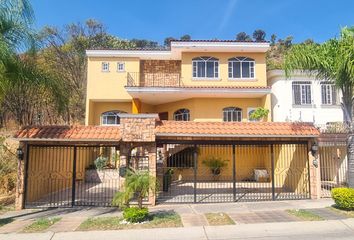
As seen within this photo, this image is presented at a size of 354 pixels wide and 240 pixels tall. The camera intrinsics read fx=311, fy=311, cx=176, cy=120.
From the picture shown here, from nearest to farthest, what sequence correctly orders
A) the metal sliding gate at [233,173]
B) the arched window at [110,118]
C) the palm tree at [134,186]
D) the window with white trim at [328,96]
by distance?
the palm tree at [134,186] < the metal sliding gate at [233,173] < the window with white trim at [328,96] < the arched window at [110,118]

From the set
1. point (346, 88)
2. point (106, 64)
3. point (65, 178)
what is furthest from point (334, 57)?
point (106, 64)

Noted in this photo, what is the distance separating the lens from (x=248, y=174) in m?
19.7

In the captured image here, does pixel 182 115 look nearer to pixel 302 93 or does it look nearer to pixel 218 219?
pixel 302 93

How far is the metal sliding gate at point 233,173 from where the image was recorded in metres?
14.4

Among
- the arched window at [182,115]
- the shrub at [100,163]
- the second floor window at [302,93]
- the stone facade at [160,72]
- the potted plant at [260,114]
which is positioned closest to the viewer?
the shrub at [100,163]

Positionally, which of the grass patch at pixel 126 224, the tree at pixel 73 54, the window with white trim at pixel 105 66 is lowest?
the grass patch at pixel 126 224

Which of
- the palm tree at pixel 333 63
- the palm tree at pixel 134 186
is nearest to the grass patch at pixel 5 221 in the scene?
the palm tree at pixel 134 186

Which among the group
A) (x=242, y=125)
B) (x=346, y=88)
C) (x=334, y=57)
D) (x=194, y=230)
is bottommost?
(x=194, y=230)

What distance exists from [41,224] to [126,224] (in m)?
2.80

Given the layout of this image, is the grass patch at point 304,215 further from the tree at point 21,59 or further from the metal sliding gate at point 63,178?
the tree at point 21,59

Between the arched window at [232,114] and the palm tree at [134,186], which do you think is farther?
the arched window at [232,114]

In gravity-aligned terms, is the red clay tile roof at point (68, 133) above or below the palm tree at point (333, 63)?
below

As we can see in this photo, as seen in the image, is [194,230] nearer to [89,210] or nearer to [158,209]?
[158,209]

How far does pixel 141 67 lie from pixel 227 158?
10698mm
